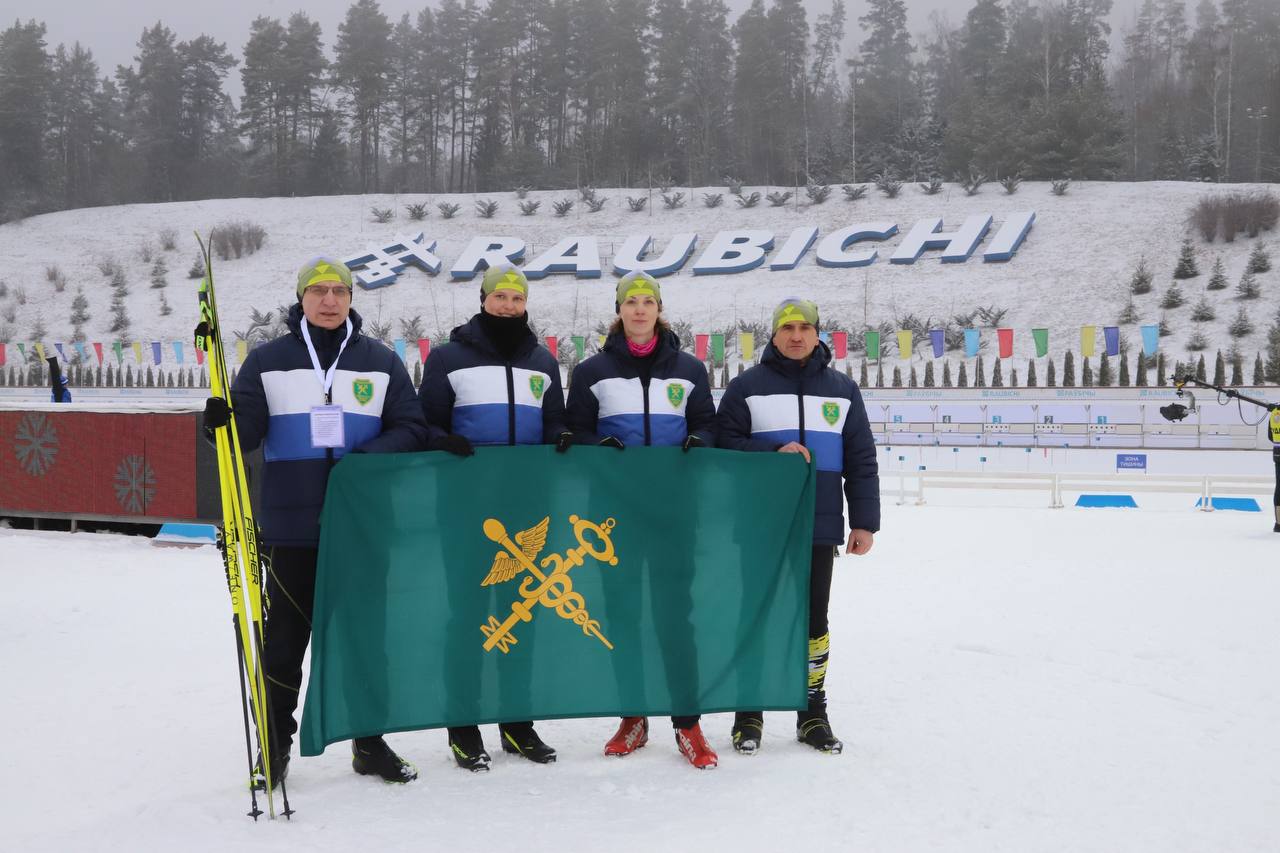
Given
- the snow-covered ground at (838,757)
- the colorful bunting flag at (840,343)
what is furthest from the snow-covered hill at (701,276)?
the snow-covered ground at (838,757)

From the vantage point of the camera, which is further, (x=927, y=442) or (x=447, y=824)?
(x=927, y=442)

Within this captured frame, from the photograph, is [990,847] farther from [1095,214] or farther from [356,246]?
[356,246]

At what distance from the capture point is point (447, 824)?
3246 mm

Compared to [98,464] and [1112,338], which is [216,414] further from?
[1112,338]

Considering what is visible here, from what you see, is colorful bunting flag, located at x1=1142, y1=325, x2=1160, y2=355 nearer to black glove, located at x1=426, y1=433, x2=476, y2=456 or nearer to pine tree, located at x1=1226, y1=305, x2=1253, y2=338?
Result: pine tree, located at x1=1226, y1=305, x2=1253, y2=338

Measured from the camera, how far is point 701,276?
1567 inches

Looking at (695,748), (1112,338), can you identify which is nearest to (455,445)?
(695,748)

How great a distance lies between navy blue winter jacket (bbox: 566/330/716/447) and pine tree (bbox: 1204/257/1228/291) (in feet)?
118

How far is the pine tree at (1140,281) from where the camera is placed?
113 feet

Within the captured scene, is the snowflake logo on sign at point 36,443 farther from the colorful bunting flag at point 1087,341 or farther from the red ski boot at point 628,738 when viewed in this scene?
the colorful bunting flag at point 1087,341

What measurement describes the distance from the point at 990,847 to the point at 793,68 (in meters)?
74.1

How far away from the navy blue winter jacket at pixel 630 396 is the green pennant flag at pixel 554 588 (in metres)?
0.18

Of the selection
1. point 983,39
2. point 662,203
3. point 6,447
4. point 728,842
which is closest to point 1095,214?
point 662,203

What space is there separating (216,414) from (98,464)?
8.73m
